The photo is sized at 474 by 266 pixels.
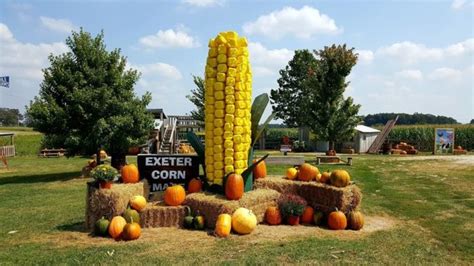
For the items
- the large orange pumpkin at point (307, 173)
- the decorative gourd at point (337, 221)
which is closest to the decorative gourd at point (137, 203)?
the large orange pumpkin at point (307, 173)

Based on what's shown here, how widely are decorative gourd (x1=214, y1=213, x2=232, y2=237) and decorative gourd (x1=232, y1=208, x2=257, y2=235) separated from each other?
122 millimetres

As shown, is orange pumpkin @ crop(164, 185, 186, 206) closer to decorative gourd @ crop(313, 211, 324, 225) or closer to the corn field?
decorative gourd @ crop(313, 211, 324, 225)

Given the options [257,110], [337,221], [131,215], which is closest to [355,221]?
[337,221]

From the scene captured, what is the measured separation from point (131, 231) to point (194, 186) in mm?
2245

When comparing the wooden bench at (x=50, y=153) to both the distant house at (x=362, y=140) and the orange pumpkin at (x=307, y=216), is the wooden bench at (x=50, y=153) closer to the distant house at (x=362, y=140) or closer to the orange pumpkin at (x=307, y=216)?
the distant house at (x=362, y=140)

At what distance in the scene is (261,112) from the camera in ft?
34.4

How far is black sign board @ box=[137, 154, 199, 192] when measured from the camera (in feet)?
33.6

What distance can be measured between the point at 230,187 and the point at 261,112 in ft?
8.17

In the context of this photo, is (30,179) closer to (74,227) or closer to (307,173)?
(74,227)

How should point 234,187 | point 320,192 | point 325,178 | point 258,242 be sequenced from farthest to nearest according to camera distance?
point 325,178 < point 320,192 < point 234,187 < point 258,242

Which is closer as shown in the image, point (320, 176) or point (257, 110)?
point (320, 176)

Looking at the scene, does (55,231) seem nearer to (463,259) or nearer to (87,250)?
(87,250)

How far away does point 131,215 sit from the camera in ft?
27.7

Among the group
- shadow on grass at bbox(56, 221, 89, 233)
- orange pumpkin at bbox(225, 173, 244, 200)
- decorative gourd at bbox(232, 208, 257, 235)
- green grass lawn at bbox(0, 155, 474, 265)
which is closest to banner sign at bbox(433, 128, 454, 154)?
green grass lawn at bbox(0, 155, 474, 265)
